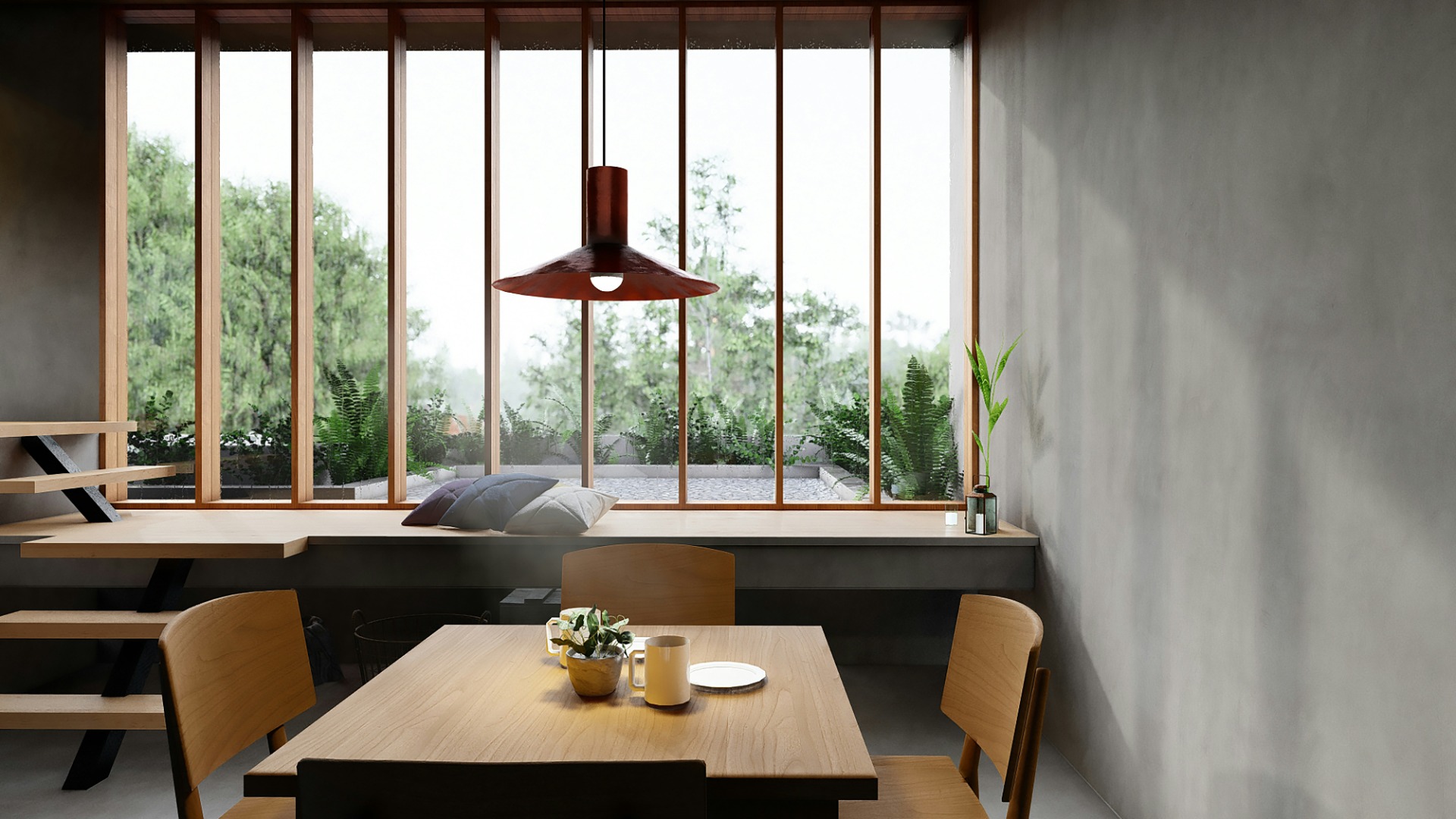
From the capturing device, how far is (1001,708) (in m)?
1.64

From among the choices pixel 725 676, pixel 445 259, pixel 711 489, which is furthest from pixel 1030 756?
pixel 445 259

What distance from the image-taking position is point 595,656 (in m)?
1.61

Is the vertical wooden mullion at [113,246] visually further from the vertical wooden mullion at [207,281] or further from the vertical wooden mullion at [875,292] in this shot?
the vertical wooden mullion at [875,292]

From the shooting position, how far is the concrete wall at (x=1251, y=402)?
149cm

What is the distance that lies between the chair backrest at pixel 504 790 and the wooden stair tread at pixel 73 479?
9.46 feet

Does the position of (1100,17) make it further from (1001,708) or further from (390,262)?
(390,262)

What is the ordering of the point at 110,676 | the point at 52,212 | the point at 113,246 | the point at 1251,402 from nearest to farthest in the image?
the point at 1251,402 < the point at 110,676 < the point at 52,212 < the point at 113,246

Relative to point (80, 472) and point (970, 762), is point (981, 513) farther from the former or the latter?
point (80, 472)

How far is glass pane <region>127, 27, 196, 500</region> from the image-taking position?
414 centimetres

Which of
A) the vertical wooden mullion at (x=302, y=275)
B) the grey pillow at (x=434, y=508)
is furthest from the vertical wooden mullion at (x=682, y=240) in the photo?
the vertical wooden mullion at (x=302, y=275)

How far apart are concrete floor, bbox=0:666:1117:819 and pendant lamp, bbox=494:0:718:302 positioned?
1750 mm

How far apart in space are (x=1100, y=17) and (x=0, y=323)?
188 inches

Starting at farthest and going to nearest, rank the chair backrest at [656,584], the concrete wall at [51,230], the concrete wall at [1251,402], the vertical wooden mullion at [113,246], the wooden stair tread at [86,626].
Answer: the vertical wooden mullion at [113,246] → the concrete wall at [51,230] → the wooden stair tread at [86,626] → the chair backrest at [656,584] → the concrete wall at [1251,402]

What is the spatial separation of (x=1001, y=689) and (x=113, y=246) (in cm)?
450
